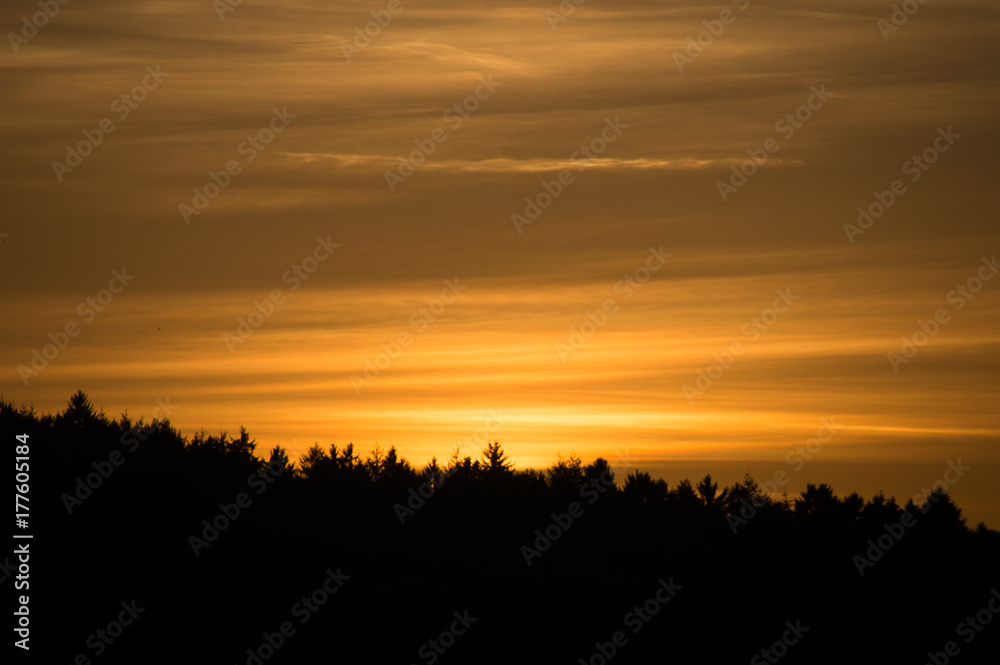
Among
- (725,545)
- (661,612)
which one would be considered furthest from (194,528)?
(725,545)

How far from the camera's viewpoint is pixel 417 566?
4006cm

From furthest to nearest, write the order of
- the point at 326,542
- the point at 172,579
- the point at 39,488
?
the point at 326,542 < the point at 39,488 < the point at 172,579

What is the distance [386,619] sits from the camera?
34781 millimetres

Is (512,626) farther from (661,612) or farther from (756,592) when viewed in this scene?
(756,592)

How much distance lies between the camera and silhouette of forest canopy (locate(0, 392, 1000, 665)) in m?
31.8

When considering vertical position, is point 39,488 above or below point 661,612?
above

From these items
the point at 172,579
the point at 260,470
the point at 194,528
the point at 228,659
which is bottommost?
the point at 228,659

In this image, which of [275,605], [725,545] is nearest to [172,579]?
[275,605]

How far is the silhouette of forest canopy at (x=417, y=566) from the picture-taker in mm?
31797

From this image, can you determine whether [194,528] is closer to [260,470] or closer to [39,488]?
[39,488]

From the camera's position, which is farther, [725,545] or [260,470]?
[725,545]

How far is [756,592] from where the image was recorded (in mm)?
49688

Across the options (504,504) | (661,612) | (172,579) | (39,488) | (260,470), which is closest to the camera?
(172,579)

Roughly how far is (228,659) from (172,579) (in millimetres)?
4752
